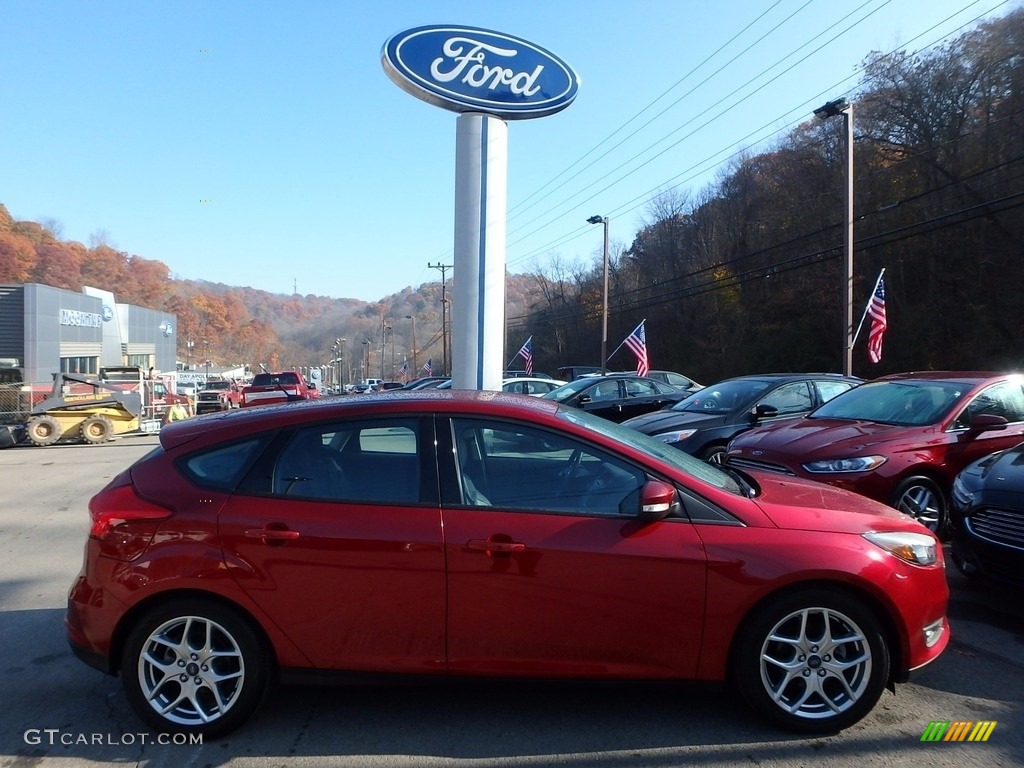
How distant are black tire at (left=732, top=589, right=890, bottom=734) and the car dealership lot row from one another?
117 millimetres

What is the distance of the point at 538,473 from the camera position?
143 inches

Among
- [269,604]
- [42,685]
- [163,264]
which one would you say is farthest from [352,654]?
[163,264]

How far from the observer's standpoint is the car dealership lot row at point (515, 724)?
3330 millimetres

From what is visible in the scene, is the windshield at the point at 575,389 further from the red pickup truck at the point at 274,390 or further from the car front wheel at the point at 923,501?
the red pickup truck at the point at 274,390

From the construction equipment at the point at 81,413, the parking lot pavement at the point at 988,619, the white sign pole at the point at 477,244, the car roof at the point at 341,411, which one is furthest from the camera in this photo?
the construction equipment at the point at 81,413

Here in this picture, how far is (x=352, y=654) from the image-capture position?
347 cm

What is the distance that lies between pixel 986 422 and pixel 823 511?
4.01m

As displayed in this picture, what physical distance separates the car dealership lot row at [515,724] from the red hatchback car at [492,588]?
6.1 inches

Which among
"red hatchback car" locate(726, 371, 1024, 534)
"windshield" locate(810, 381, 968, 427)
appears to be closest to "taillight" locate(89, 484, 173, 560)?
"red hatchback car" locate(726, 371, 1024, 534)

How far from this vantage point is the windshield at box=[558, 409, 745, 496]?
3.73m

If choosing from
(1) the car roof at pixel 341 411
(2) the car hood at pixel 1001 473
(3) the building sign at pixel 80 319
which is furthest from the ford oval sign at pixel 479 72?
(3) the building sign at pixel 80 319

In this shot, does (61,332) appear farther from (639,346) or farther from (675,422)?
(675,422)

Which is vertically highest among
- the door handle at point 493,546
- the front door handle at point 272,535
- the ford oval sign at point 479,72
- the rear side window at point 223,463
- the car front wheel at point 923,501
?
the ford oval sign at point 479,72

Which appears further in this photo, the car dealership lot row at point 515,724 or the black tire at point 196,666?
the black tire at point 196,666
